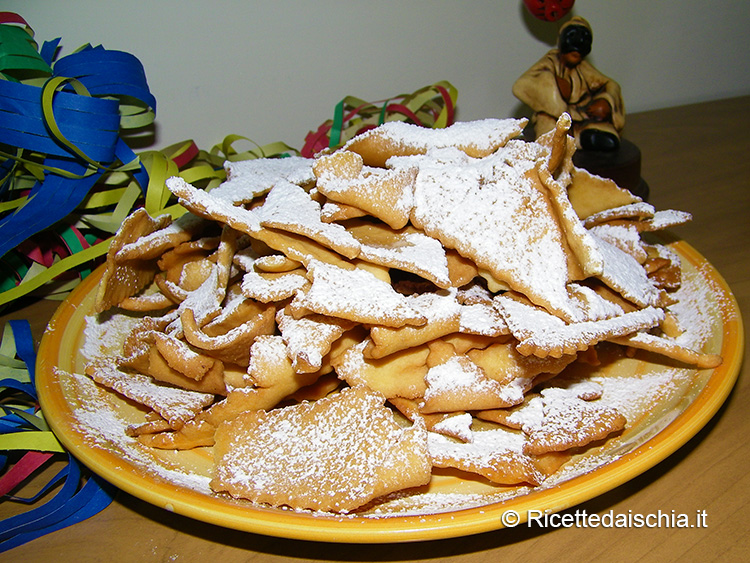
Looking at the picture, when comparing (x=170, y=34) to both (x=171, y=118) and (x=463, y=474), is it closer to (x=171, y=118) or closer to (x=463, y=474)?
(x=171, y=118)

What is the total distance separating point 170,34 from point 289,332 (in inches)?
36.3

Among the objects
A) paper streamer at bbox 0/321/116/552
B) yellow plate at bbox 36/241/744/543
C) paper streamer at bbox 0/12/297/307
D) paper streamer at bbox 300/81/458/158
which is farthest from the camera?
paper streamer at bbox 300/81/458/158

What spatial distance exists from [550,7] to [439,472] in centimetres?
122

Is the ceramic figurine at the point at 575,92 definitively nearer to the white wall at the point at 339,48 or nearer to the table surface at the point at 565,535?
the white wall at the point at 339,48

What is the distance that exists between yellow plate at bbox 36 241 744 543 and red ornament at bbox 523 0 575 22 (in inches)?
34.1

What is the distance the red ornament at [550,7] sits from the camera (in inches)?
56.1

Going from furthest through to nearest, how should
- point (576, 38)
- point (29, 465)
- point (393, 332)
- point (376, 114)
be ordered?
point (376, 114) < point (576, 38) < point (29, 465) < point (393, 332)

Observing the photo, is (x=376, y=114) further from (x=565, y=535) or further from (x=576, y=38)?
(x=565, y=535)

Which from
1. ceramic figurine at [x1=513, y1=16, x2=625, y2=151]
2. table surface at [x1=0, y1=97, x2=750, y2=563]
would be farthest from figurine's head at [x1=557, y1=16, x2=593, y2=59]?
table surface at [x1=0, y1=97, x2=750, y2=563]

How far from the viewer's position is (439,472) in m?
0.62

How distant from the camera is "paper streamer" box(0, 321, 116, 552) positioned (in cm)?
67

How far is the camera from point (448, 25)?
166 centimetres

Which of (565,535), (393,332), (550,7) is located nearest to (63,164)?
(393,332)

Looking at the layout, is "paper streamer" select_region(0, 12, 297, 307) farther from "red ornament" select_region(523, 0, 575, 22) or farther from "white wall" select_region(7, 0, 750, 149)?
"red ornament" select_region(523, 0, 575, 22)
